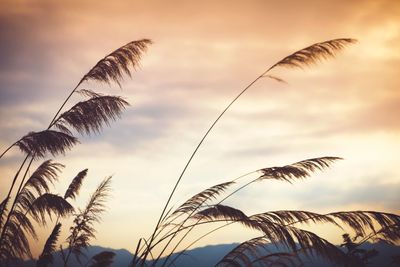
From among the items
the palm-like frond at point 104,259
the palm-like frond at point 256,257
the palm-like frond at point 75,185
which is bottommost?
the palm-like frond at point 104,259

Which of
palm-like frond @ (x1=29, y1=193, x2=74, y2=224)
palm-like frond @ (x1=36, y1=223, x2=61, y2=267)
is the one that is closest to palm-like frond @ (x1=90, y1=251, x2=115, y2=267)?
palm-like frond @ (x1=36, y1=223, x2=61, y2=267)

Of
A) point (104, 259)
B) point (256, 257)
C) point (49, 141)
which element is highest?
point (49, 141)

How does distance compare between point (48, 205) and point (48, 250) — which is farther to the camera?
point (48, 250)

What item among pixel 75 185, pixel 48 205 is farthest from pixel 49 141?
pixel 75 185

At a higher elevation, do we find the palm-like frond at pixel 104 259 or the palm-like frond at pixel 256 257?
the palm-like frond at pixel 256 257

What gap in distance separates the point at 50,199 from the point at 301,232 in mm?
4181

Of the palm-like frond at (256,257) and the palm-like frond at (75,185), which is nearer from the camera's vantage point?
the palm-like frond at (256,257)

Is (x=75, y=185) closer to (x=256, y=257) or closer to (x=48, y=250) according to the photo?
(x=48, y=250)

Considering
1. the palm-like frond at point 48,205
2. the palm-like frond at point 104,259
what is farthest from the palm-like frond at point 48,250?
the palm-like frond at point 48,205

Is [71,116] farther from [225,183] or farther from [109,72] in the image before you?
[225,183]

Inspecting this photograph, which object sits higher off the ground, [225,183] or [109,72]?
[109,72]

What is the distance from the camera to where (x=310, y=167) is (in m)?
5.70

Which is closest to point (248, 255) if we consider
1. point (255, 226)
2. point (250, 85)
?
point (255, 226)

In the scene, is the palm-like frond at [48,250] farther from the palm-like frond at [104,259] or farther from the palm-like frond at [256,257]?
the palm-like frond at [256,257]
